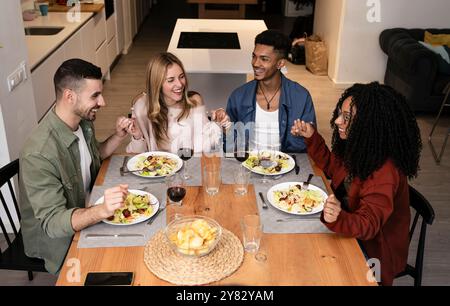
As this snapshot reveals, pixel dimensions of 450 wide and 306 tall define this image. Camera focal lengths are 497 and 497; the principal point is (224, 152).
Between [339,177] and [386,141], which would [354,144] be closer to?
[386,141]

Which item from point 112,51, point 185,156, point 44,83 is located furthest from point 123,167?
point 112,51

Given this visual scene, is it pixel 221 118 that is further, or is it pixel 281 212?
pixel 221 118

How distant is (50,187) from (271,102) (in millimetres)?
1446

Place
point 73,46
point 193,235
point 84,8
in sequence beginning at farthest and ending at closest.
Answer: point 84,8
point 73,46
point 193,235

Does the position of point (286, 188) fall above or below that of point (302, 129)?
below

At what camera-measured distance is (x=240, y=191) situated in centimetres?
215

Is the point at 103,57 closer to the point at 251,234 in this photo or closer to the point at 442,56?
the point at 442,56

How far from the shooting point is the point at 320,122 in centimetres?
505

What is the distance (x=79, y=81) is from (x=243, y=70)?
176 centimetres

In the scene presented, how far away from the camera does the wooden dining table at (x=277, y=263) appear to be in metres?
1.62

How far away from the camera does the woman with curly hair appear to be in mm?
1842

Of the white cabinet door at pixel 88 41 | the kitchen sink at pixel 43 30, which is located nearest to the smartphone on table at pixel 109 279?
the kitchen sink at pixel 43 30
